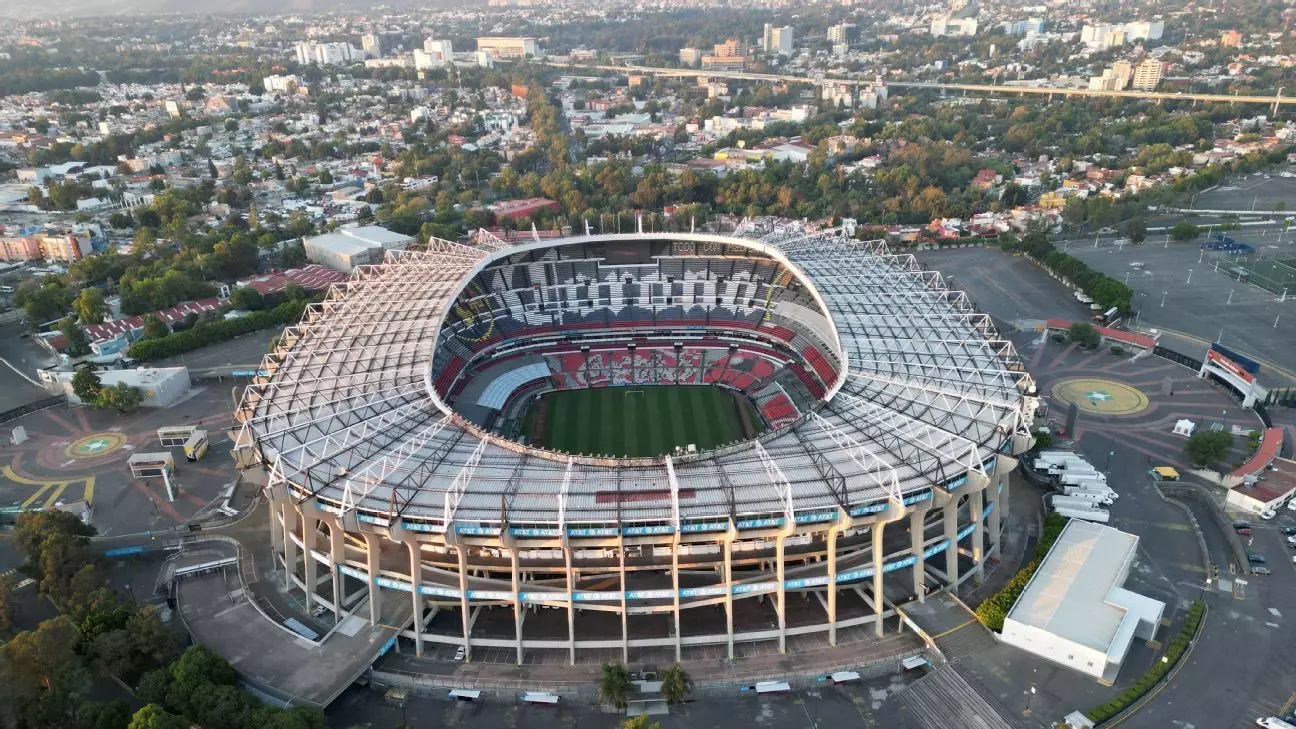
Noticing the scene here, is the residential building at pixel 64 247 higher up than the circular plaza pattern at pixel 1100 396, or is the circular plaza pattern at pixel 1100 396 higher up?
the residential building at pixel 64 247

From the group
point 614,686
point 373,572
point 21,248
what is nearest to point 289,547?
point 373,572

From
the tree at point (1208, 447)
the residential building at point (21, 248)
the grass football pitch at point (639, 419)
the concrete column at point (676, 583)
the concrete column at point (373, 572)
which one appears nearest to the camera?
the concrete column at point (676, 583)

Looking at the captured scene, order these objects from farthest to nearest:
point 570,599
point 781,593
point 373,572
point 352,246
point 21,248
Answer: point 21,248
point 352,246
point 373,572
point 781,593
point 570,599

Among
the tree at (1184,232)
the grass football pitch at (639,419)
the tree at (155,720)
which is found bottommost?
the grass football pitch at (639,419)

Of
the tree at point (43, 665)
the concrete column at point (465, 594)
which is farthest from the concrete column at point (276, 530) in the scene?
the concrete column at point (465, 594)

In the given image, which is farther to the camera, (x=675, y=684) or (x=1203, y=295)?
(x=1203, y=295)

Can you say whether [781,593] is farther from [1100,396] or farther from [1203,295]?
[1203,295]

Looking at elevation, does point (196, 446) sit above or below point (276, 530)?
below

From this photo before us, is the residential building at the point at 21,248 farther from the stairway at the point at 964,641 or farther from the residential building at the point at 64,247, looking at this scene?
the stairway at the point at 964,641

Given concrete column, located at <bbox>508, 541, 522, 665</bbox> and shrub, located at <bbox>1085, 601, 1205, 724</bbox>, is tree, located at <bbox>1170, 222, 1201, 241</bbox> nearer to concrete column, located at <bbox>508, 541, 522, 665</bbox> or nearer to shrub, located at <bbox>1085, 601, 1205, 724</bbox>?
shrub, located at <bbox>1085, 601, 1205, 724</bbox>
